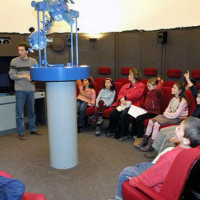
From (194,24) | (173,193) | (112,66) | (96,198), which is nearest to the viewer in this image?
(173,193)

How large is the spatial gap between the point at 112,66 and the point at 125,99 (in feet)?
7.34

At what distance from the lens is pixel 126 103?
193 inches

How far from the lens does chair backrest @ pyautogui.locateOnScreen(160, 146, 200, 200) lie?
5.55ft

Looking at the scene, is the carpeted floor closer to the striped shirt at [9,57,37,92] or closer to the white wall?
the striped shirt at [9,57,37,92]

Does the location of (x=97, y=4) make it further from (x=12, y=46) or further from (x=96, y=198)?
(x=96, y=198)

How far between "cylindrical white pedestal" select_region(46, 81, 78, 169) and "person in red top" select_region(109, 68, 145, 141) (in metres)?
1.41

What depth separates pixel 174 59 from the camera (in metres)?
6.08

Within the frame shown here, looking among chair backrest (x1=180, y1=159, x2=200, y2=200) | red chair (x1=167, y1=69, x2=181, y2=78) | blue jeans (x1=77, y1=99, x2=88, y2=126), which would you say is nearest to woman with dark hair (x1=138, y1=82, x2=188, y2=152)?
blue jeans (x1=77, y1=99, x2=88, y2=126)

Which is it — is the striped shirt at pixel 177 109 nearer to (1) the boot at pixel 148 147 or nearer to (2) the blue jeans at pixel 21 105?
(1) the boot at pixel 148 147

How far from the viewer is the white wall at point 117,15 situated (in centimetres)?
589

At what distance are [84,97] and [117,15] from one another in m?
2.70

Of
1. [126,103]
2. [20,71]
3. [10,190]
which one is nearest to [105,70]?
[126,103]

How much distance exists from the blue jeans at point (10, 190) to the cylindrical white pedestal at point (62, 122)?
6.52 feet

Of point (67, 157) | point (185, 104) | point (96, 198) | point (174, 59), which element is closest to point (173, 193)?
point (96, 198)
